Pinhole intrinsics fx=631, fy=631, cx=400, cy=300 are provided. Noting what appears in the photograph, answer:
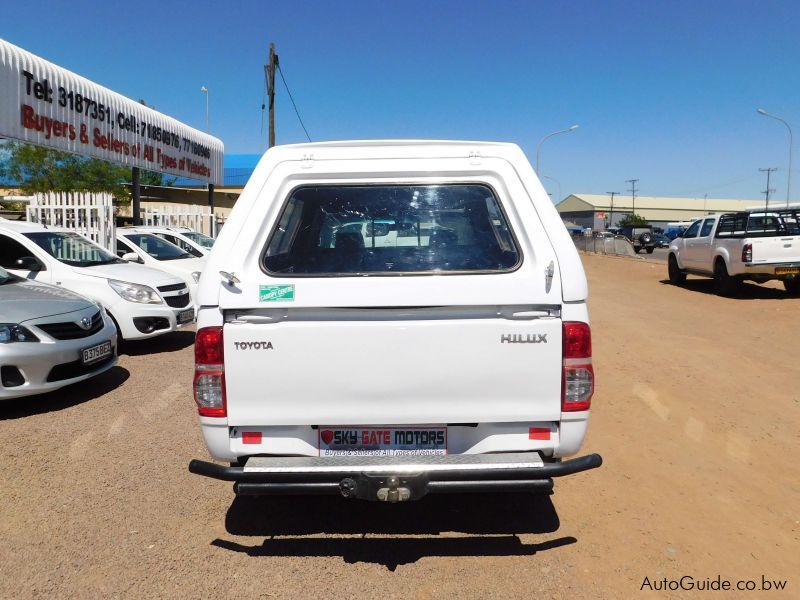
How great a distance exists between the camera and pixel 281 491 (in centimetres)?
291

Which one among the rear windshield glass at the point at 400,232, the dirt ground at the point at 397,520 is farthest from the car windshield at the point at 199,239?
the rear windshield glass at the point at 400,232

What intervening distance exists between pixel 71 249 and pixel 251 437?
22.1 ft

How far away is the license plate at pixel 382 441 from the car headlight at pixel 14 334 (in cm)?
370

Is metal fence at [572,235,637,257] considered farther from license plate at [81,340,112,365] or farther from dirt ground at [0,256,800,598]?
license plate at [81,340,112,365]

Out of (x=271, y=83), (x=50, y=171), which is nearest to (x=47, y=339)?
(x=271, y=83)

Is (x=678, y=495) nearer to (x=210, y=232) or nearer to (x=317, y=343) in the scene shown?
(x=317, y=343)

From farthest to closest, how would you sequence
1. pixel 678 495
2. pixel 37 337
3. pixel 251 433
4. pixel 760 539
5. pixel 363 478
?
pixel 37 337
pixel 678 495
pixel 760 539
pixel 251 433
pixel 363 478

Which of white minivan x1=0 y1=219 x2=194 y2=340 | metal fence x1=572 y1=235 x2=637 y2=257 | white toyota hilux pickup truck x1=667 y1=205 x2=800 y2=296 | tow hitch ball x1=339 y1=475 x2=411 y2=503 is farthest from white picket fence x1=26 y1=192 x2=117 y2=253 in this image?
metal fence x1=572 y1=235 x2=637 y2=257

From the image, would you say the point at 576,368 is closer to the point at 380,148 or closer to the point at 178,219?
the point at 380,148

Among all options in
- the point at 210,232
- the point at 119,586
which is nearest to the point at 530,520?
the point at 119,586

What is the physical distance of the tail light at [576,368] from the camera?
2.93 metres

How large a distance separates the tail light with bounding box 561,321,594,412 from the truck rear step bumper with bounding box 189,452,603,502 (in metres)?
0.28

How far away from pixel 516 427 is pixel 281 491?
1142 mm

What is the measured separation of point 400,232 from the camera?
3.40m
